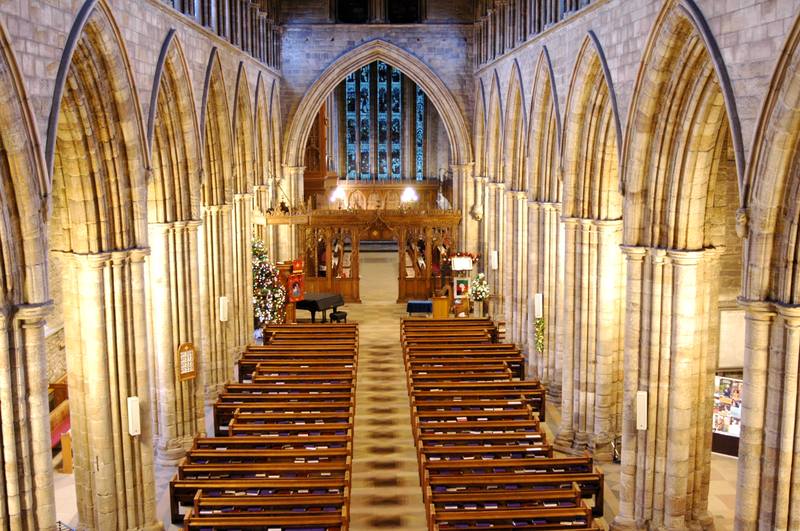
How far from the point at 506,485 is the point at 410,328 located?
852 cm

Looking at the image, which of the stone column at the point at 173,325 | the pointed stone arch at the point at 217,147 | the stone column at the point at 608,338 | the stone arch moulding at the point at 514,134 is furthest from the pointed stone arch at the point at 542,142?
the stone column at the point at 173,325

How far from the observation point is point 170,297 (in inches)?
508

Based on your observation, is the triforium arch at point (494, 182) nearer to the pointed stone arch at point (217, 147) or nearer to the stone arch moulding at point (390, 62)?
the stone arch moulding at point (390, 62)

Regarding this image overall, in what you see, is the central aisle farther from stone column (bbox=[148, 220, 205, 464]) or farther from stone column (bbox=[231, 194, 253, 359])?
stone column (bbox=[148, 220, 205, 464])

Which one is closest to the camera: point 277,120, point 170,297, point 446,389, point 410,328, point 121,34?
point 121,34

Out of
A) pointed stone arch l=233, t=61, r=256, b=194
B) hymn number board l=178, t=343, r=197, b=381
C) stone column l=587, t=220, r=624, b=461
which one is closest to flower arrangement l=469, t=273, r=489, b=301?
pointed stone arch l=233, t=61, r=256, b=194

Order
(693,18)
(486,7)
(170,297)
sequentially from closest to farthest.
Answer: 1. (693,18)
2. (170,297)
3. (486,7)

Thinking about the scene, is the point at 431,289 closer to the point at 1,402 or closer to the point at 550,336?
the point at 550,336

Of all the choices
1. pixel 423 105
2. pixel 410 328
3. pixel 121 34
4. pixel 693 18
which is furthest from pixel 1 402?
pixel 423 105

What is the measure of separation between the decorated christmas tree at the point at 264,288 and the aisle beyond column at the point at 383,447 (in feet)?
7.24

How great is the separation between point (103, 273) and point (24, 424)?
262 centimetres

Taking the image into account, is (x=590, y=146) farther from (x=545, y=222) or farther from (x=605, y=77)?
(x=545, y=222)

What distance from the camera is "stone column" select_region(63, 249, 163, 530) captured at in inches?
387

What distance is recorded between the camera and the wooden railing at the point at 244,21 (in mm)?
14039
